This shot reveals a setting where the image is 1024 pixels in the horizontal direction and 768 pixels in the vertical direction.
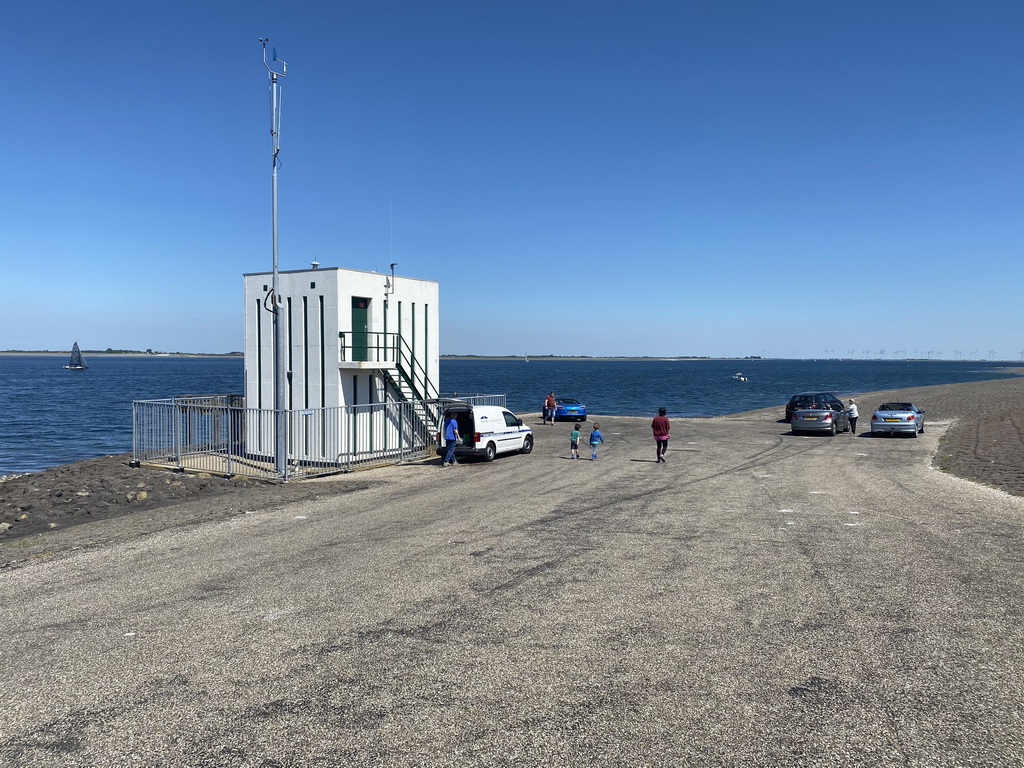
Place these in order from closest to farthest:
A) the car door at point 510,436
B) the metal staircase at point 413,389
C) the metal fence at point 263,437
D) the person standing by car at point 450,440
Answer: the metal fence at point 263,437, the person standing by car at point 450,440, the car door at point 510,436, the metal staircase at point 413,389

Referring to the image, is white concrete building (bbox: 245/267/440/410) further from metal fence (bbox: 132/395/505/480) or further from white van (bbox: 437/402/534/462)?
white van (bbox: 437/402/534/462)

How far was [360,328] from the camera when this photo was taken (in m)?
22.4

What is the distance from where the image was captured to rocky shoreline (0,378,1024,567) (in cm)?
1284

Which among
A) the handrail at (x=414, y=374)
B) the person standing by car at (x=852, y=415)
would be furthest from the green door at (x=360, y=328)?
the person standing by car at (x=852, y=415)

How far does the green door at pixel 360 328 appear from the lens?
2211cm

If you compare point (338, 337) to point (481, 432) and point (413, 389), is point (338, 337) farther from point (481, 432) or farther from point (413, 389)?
point (481, 432)

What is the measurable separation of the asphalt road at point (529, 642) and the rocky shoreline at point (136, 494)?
1343 millimetres

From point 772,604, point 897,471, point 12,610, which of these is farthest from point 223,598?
point 897,471

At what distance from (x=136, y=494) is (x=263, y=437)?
450 centimetres

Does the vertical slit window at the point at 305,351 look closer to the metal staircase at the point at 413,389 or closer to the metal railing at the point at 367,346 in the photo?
the metal railing at the point at 367,346

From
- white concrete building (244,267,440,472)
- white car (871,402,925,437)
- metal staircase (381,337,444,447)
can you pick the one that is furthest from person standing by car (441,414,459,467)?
white car (871,402,925,437)

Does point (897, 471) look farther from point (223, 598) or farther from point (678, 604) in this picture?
point (223, 598)

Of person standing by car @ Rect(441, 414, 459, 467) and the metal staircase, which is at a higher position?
the metal staircase

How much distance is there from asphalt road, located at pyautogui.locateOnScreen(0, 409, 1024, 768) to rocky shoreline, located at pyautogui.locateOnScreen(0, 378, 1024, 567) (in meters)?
1.34
